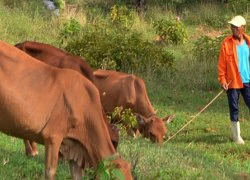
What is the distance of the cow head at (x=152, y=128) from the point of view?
10555 millimetres

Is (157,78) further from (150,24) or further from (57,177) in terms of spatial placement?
(57,177)

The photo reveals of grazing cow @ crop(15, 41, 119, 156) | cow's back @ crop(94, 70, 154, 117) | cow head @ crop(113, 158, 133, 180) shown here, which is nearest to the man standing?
cow's back @ crop(94, 70, 154, 117)

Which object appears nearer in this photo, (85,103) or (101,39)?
(85,103)

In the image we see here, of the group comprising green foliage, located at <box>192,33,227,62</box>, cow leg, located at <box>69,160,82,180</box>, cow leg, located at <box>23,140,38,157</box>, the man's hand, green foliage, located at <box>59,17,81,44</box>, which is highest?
cow leg, located at <box>69,160,82,180</box>

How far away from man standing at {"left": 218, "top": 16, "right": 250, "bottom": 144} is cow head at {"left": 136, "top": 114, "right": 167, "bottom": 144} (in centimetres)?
123

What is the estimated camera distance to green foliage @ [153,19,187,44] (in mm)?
21191

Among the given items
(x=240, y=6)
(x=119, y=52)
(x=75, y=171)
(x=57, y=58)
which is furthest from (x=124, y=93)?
(x=240, y=6)

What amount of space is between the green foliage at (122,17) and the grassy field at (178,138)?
1.84 metres

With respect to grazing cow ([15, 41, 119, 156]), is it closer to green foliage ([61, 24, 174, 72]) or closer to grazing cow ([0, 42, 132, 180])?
grazing cow ([0, 42, 132, 180])

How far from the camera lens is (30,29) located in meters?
20.5

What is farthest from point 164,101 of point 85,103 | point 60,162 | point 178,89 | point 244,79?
point 85,103

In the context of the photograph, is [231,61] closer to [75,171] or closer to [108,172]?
[75,171]

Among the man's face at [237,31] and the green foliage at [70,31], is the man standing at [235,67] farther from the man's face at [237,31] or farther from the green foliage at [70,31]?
the green foliage at [70,31]

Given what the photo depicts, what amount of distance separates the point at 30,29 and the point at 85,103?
14.5 metres
